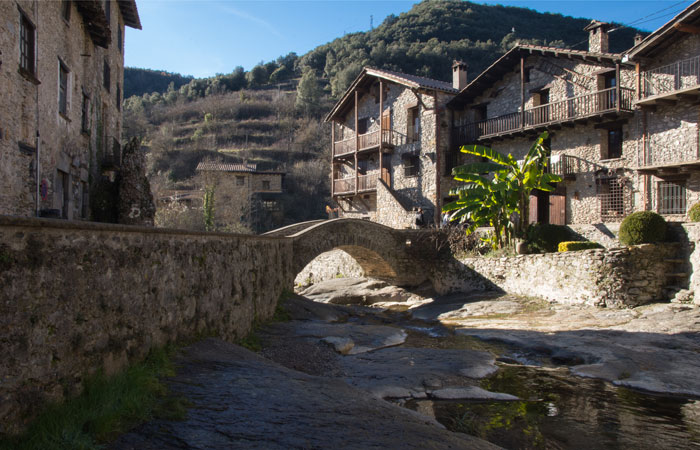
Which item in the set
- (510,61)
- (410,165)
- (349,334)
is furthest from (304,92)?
(349,334)

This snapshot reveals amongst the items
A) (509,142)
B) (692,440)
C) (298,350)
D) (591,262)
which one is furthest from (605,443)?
(509,142)

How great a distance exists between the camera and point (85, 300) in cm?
423

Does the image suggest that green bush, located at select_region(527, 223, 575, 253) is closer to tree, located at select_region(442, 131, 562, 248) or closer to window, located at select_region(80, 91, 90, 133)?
tree, located at select_region(442, 131, 562, 248)

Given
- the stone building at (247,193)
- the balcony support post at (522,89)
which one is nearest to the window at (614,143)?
the balcony support post at (522,89)

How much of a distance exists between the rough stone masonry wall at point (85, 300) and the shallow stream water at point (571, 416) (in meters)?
3.85

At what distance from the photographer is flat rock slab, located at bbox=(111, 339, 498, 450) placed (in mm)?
3852

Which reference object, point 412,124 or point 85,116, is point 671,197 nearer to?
point 412,124

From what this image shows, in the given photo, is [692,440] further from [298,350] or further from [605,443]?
[298,350]

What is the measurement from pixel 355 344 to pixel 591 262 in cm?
933

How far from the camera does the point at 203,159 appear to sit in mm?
52656

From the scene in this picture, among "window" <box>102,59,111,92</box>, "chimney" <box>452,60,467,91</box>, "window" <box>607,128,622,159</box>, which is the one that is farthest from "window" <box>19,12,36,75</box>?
"chimney" <box>452,60,467,91</box>

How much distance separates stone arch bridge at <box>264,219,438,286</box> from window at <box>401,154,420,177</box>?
7238mm

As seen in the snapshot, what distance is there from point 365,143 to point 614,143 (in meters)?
15.4

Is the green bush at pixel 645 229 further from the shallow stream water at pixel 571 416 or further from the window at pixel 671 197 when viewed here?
the shallow stream water at pixel 571 416
